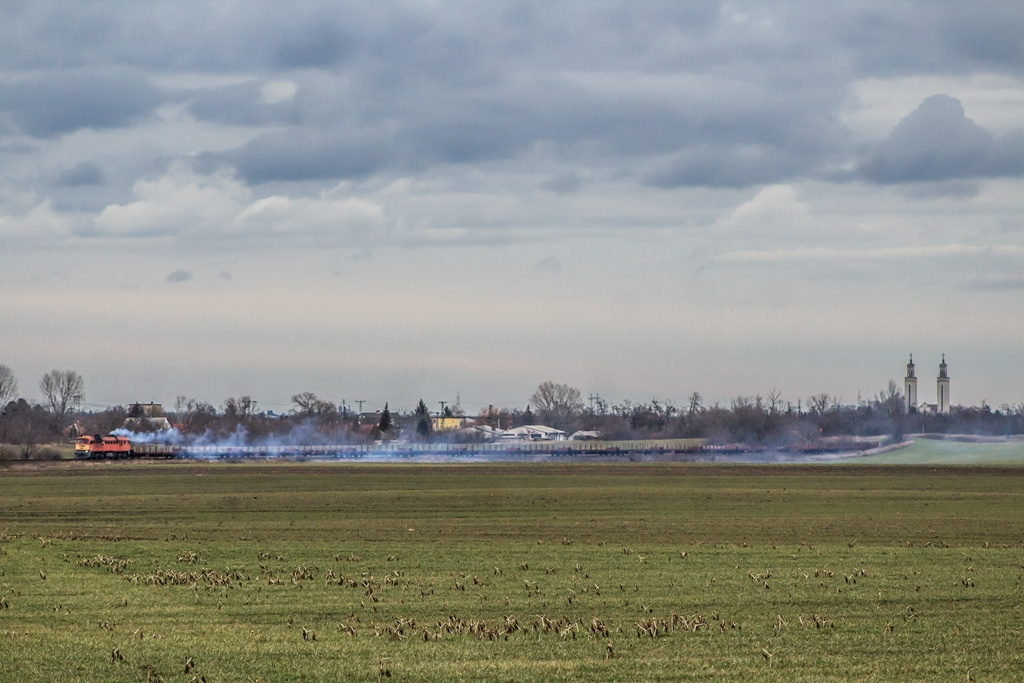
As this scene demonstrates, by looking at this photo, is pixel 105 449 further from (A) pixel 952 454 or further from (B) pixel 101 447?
(A) pixel 952 454

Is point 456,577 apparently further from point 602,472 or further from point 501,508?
point 602,472

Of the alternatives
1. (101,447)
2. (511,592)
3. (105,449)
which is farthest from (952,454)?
(511,592)

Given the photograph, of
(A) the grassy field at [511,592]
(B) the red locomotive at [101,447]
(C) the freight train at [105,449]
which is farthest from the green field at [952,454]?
(B) the red locomotive at [101,447]

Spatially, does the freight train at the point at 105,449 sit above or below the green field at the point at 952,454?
above

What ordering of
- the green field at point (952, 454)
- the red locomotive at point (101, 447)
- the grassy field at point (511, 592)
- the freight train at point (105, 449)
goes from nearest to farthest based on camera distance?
the grassy field at point (511, 592) → the freight train at point (105, 449) → the red locomotive at point (101, 447) → the green field at point (952, 454)

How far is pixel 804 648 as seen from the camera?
2042 centimetres

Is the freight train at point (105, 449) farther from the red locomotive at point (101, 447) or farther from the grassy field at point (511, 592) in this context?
the grassy field at point (511, 592)

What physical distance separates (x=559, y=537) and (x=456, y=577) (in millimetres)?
11376

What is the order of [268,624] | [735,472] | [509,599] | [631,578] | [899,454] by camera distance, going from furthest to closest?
[899,454], [735,472], [631,578], [509,599], [268,624]

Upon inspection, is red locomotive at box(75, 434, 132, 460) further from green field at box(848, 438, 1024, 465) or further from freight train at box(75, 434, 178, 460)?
green field at box(848, 438, 1024, 465)

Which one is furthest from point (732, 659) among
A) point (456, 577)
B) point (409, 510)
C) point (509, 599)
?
point (409, 510)

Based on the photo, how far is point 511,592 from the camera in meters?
27.2

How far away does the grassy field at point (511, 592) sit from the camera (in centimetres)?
1934

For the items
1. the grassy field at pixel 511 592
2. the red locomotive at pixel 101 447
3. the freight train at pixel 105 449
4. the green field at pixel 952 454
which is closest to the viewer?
the grassy field at pixel 511 592
